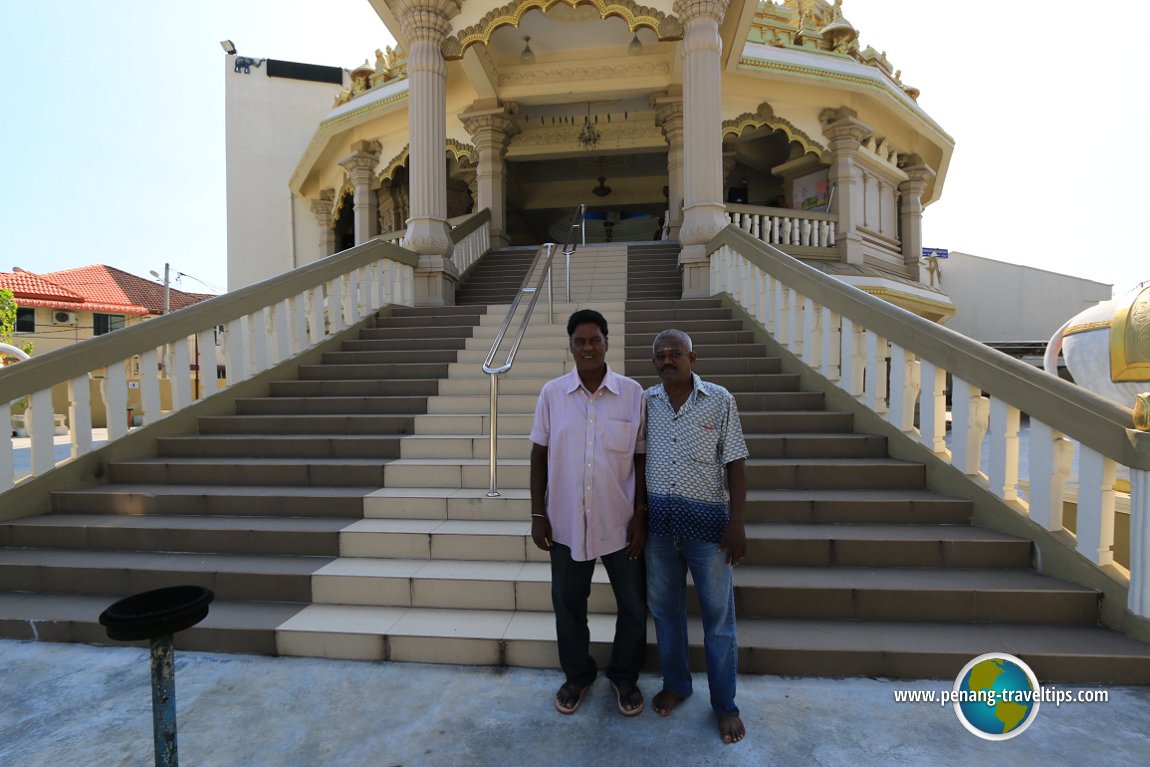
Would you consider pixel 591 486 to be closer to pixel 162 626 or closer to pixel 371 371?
pixel 162 626

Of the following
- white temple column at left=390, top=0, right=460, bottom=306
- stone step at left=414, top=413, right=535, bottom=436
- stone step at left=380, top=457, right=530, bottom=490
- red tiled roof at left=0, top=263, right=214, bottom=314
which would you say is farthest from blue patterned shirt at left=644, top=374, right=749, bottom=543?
red tiled roof at left=0, top=263, right=214, bottom=314

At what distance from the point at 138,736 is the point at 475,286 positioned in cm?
867

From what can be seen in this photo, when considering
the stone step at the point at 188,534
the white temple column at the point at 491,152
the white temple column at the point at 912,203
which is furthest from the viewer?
the white temple column at the point at 912,203

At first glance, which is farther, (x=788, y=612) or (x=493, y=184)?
(x=493, y=184)

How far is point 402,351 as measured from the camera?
6.88m

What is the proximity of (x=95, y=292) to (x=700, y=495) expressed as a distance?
33980 mm

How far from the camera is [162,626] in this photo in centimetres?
180

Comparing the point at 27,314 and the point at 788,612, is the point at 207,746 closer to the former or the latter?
the point at 788,612

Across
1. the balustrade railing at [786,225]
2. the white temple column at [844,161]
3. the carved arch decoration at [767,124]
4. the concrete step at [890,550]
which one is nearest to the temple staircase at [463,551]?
the concrete step at [890,550]

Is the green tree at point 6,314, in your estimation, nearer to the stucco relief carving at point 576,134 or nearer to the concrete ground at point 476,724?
the stucco relief carving at point 576,134

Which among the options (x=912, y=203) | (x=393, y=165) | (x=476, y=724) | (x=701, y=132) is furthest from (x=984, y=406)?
(x=393, y=165)

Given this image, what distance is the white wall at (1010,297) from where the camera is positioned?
22094 millimetres

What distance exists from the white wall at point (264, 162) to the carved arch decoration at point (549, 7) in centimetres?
1151

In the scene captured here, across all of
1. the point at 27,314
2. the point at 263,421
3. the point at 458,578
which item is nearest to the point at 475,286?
the point at 263,421
